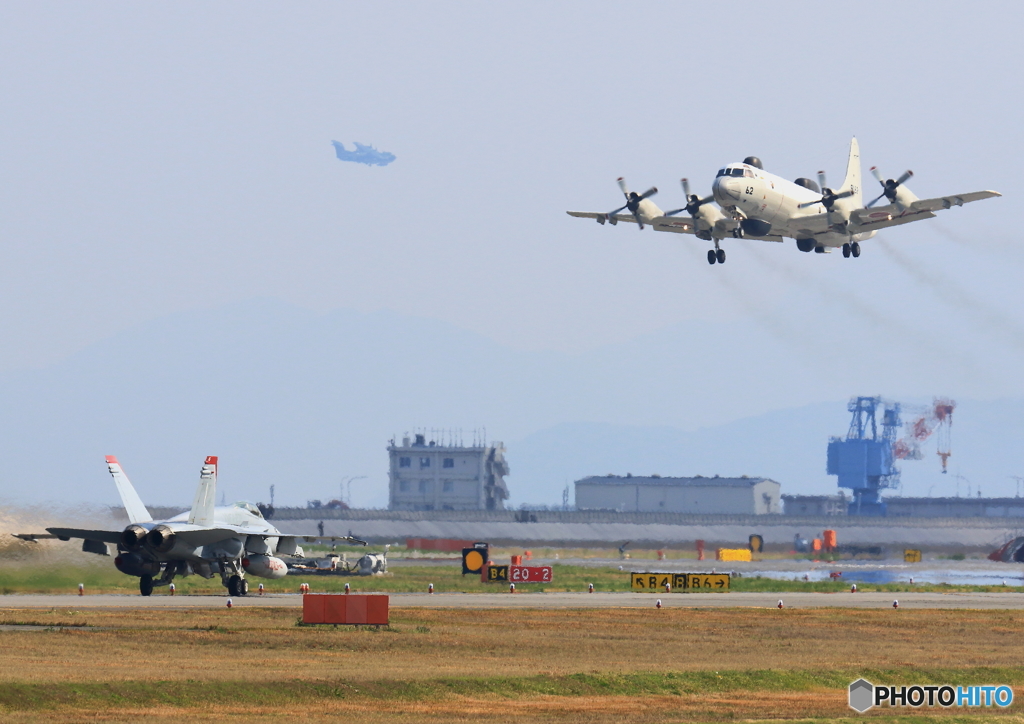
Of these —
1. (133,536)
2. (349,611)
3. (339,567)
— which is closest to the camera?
(349,611)

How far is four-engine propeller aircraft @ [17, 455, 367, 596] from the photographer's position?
51469mm

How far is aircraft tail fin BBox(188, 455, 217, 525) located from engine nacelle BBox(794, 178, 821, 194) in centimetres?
3620

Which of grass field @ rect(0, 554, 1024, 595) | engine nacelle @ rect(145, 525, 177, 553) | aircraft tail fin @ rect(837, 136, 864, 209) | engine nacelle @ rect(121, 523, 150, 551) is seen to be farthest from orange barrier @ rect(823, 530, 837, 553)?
engine nacelle @ rect(121, 523, 150, 551)

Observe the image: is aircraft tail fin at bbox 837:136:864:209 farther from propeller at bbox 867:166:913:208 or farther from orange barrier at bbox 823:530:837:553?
orange barrier at bbox 823:530:837:553

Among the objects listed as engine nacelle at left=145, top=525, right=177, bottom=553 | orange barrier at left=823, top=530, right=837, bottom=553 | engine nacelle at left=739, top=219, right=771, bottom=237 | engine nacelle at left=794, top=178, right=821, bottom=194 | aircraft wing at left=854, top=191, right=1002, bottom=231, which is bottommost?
orange barrier at left=823, top=530, right=837, bottom=553

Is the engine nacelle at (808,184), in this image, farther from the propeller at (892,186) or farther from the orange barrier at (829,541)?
the orange barrier at (829,541)

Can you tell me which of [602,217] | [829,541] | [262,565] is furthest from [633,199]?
[829,541]

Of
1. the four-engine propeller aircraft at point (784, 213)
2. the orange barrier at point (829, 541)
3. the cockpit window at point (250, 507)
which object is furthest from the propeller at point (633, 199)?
the orange barrier at point (829, 541)

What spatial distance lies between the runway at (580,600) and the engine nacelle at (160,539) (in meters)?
2.07

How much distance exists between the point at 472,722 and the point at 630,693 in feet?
18.9

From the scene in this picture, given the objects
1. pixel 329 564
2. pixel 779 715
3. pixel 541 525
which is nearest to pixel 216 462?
pixel 329 564

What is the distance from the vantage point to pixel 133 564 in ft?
171

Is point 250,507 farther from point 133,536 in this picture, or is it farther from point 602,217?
point 602,217

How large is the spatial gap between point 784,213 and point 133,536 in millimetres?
37771
